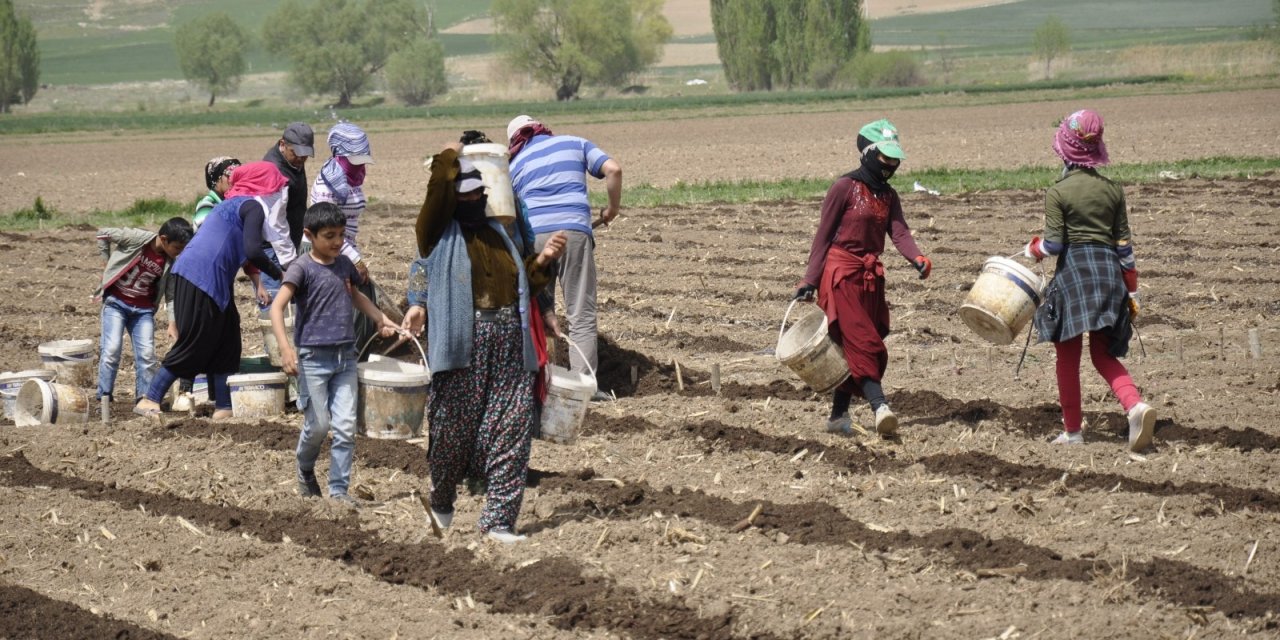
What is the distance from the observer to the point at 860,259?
8.24 metres

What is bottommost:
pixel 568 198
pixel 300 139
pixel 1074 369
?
pixel 1074 369

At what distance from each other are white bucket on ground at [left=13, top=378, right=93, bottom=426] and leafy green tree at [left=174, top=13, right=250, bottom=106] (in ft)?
371

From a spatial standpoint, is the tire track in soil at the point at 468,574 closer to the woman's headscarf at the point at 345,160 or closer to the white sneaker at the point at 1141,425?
the woman's headscarf at the point at 345,160

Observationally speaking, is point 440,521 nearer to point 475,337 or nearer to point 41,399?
point 475,337

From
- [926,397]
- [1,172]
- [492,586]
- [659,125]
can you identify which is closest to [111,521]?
[492,586]

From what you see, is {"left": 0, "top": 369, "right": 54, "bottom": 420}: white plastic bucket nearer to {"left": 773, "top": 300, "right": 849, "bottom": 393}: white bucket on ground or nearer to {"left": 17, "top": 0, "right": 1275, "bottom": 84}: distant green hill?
{"left": 773, "top": 300, "right": 849, "bottom": 393}: white bucket on ground

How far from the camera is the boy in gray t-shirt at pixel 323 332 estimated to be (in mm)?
6973

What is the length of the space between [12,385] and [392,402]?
10.0 feet

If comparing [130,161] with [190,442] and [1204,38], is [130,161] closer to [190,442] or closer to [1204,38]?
[190,442]

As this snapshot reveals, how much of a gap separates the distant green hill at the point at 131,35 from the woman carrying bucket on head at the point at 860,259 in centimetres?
13106

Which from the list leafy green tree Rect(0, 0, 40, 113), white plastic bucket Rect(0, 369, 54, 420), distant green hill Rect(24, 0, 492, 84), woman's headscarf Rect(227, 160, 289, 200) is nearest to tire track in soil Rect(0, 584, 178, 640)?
woman's headscarf Rect(227, 160, 289, 200)

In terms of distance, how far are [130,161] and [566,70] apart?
5707 centimetres


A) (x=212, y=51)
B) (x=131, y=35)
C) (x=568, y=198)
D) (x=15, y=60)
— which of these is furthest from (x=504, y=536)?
(x=131, y=35)

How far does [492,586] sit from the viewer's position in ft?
20.0
